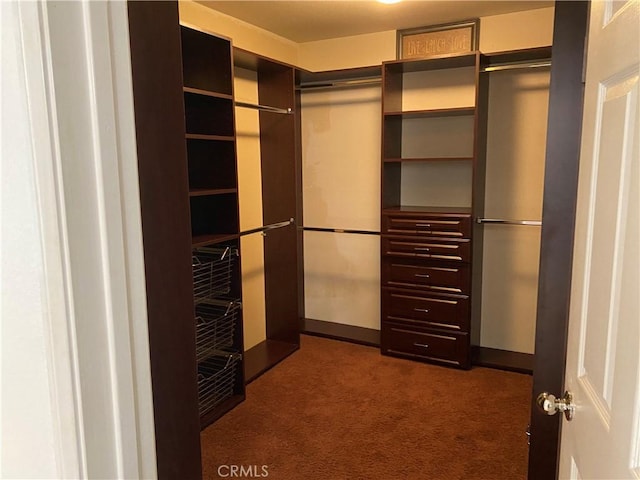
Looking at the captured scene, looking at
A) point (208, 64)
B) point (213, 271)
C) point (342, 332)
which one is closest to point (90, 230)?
point (213, 271)

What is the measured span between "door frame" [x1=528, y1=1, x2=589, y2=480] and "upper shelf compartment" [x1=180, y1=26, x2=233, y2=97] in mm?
2001

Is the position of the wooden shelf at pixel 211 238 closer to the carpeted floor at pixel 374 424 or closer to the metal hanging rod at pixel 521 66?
the carpeted floor at pixel 374 424

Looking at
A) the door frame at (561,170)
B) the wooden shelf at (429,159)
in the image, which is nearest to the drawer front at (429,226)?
the wooden shelf at (429,159)

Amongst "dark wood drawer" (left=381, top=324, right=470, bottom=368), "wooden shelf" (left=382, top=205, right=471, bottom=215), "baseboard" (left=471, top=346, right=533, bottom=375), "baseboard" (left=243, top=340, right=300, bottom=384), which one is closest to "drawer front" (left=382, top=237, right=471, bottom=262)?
"wooden shelf" (left=382, top=205, right=471, bottom=215)

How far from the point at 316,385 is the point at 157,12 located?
9.36 feet

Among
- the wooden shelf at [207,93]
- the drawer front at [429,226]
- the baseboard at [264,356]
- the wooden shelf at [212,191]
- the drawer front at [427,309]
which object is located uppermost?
the wooden shelf at [207,93]

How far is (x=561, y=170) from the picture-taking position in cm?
109

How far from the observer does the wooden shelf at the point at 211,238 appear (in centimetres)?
262

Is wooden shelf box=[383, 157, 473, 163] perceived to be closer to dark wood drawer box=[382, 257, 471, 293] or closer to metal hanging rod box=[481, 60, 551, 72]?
metal hanging rod box=[481, 60, 551, 72]

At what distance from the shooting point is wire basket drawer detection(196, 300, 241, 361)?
9.28ft

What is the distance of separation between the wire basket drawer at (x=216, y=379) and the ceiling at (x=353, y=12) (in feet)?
7.27

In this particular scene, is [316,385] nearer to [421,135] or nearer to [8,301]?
[421,135]

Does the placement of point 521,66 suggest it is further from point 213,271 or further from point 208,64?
point 213,271

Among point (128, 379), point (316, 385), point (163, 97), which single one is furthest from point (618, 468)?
point (316, 385)
